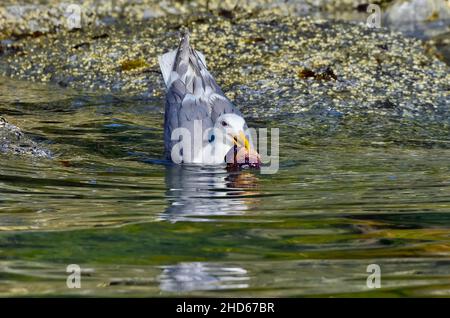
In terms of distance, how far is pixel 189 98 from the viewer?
841cm

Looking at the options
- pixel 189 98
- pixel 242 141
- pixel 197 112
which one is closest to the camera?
pixel 242 141

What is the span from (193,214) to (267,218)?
1.27 ft

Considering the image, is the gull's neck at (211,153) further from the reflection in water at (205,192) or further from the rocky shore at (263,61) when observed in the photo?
the rocky shore at (263,61)

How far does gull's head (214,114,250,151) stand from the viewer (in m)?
7.86

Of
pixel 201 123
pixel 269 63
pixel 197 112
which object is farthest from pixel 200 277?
pixel 269 63

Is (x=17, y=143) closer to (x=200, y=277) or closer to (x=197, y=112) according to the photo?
(x=197, y=112)

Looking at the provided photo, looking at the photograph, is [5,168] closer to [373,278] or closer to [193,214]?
[193,214]

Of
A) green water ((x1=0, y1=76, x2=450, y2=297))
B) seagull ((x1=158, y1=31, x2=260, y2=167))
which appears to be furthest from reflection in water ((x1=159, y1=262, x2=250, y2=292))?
seagull ((x1=158, y1=31, x2=260, y2=167))

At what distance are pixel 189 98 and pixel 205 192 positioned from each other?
2108 millimetres

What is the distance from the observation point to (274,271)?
14.2ft

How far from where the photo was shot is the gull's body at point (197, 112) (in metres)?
7.86
